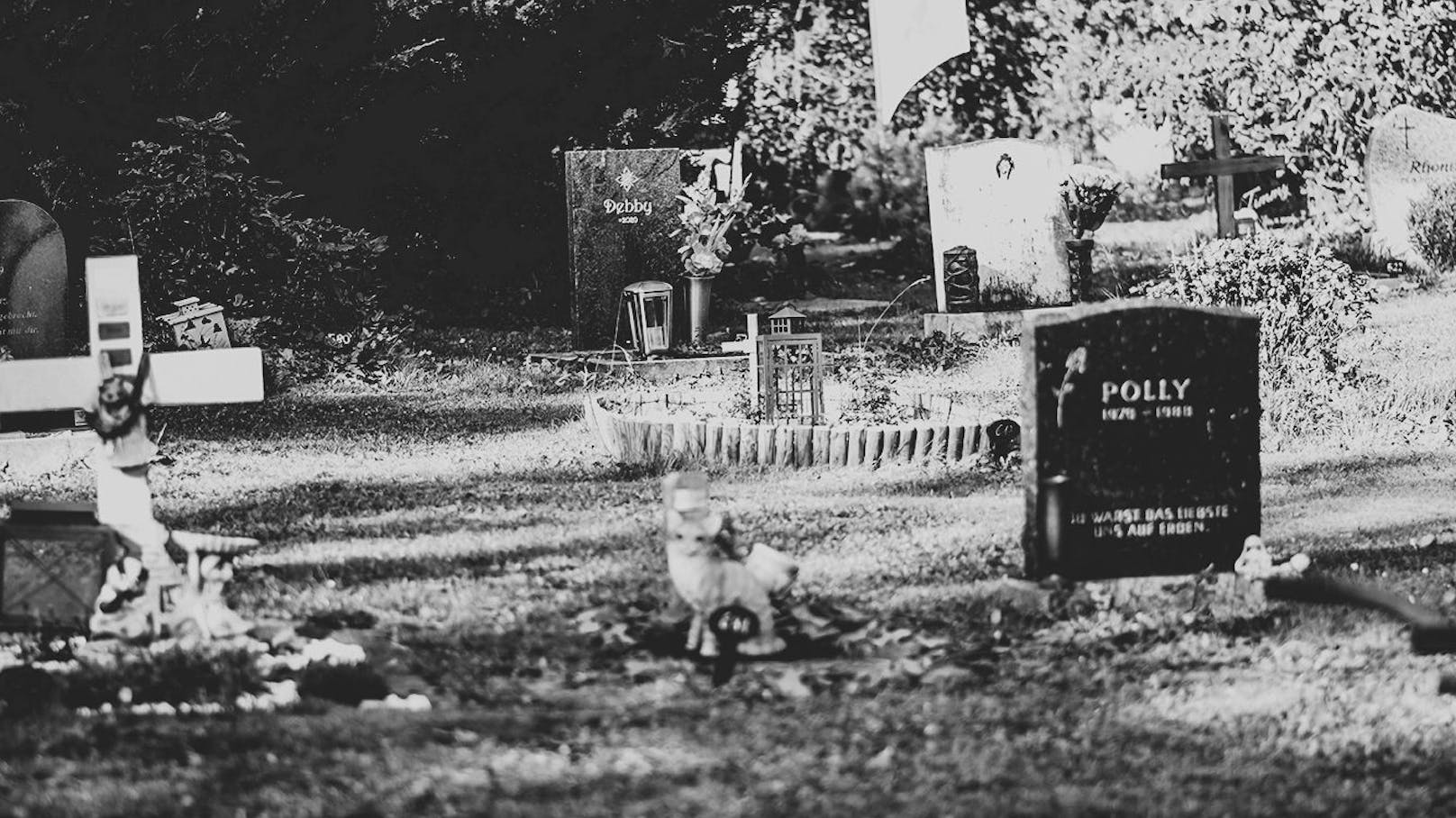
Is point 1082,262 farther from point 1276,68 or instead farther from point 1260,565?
point 1260,565

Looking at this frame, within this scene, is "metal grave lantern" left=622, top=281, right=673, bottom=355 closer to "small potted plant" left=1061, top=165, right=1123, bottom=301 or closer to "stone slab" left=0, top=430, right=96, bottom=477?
"small potted plant" left=1061, top=165, right=1123, bottom=301

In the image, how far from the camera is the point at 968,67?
76.1ft

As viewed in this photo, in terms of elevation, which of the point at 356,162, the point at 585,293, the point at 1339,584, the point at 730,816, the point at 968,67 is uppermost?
the point at 968,67

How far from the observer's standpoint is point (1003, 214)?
652 inches

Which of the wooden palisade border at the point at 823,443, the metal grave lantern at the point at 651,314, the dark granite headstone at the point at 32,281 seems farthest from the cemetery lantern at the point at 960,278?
the dark granite headstone at the point at 32,281

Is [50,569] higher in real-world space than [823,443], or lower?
lower

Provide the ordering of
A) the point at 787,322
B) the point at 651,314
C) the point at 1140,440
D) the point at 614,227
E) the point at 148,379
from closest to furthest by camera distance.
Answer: the point at 148,379, the point at 1140,440, the point at 787,322, the point at 651,314, the point at 614,227

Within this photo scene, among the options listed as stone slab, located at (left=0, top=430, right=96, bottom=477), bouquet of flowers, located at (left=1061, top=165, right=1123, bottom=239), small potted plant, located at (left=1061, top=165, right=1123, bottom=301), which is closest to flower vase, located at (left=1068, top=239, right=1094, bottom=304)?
small potted plant, located at (left=1061, top=165, right=1123, bottom=301)

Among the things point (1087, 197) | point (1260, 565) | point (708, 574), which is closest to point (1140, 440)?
point (1260, 565)

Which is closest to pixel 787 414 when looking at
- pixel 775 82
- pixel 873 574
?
pixel 873 574

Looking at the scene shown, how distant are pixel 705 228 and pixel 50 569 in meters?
9.77

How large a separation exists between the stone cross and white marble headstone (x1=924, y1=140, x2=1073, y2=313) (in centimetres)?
1069

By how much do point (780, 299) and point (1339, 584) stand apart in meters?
15.9

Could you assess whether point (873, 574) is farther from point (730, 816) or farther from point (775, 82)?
point (775, 82)
